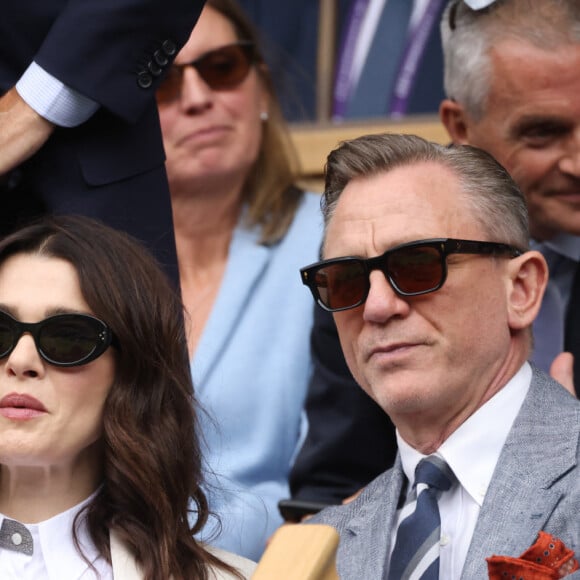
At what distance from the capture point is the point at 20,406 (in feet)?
8.30

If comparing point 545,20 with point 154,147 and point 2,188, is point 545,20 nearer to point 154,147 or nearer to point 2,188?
point 154,147

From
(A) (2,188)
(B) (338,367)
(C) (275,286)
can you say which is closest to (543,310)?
(B) (338,367)

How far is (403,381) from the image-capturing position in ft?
8.66

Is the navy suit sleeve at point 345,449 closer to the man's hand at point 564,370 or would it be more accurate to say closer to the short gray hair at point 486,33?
the man's hand at point 564,370

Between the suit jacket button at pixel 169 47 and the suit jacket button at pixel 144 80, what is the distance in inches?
2.6

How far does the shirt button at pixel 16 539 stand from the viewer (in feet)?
8.46

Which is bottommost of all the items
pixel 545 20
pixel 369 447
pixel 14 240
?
pixel 369 447

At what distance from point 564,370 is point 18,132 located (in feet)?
4.20

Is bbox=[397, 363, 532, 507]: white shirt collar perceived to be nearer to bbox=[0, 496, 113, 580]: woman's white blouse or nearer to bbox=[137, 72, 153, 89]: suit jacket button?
bbox=[0, 496, 113, 580]: woman's white blouse

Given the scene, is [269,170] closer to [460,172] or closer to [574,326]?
[574,326]

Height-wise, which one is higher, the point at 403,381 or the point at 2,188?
the point at 2,188

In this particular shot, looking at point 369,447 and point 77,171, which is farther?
point 369,447

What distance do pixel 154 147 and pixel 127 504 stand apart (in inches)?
31.4

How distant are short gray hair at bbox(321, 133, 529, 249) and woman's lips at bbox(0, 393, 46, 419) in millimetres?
767
